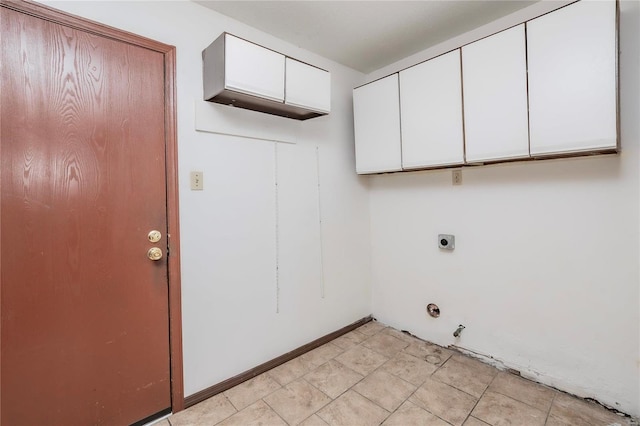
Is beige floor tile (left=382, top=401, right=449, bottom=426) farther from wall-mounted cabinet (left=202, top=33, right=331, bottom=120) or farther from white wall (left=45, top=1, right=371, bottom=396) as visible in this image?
wall-mounted cabinet (left=202, top=33, right=331, bottom=120)

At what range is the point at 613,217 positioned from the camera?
1599mm

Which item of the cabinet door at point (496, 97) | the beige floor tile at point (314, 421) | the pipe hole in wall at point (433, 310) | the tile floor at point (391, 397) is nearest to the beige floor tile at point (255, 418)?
the tile floor at point (391, 397)

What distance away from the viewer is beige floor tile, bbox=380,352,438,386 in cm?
193

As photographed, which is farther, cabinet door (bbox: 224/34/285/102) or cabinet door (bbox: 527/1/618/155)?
cabinet door (bbox: 224/34/285/102)

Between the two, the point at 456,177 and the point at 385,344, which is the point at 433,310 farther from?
the point at 456,177

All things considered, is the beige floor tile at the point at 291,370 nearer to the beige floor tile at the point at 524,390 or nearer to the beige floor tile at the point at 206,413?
the beige floor tile at the point at 206,413

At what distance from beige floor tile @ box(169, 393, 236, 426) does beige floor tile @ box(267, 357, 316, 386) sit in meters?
0.36

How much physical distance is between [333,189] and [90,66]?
5.78 ft

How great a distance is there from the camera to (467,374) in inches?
77.0

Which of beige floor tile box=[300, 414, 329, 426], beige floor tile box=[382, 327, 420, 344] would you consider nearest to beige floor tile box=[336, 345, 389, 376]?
beige floor tile box=[382, 327, 420, 344]

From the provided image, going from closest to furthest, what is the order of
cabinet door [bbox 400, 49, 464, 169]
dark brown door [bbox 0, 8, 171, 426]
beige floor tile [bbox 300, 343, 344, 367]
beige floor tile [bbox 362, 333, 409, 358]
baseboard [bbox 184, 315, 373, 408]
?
1. dark brown door [bbox 0, 8, 171, 426]
2. baseboard [bbox 184, 315, 373, 408]
3. cabinet door [bbox 400, 49, 464, 169]
4. beige floor tile [bbox 300, 343, 344, 367]
5. beige floor tile [bbox 362, 333, 409, 358]

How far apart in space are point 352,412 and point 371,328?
1.11 meters

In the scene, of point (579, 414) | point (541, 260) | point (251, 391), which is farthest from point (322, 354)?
point (541, 260)

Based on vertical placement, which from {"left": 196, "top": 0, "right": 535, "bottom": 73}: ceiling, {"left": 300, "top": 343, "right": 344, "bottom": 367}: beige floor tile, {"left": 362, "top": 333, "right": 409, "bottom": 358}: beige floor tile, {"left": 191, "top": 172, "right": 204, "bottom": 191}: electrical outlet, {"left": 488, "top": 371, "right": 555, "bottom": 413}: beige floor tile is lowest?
{"left": 488, "top": 371, "right": 555, "bottom": 413}: beige floor tile
